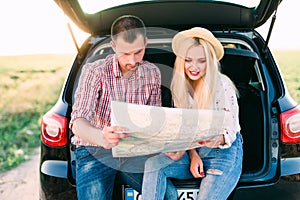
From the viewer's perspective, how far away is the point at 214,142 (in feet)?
8.39

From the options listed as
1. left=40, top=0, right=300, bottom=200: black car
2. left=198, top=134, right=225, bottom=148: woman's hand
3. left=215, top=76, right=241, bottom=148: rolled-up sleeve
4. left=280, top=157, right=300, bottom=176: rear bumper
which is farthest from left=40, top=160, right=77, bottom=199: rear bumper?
left=280, top=157, right=300, bottom=176: rear bumper

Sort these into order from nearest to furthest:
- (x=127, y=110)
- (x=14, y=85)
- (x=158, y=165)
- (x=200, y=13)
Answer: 1. (x=127, y=110)
2. (x=158, y=165)
3. (x=200, y=13)
4. (x=14, y=85)

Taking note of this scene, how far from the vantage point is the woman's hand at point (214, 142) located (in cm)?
254

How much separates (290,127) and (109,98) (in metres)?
1.02

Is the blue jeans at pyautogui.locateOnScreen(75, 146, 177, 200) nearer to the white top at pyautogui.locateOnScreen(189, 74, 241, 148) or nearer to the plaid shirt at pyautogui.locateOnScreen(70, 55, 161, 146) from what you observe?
the plaid shirt at pyautogui.locateOnScreen(70, 55, 161, 146)

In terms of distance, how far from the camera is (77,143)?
2.75 m

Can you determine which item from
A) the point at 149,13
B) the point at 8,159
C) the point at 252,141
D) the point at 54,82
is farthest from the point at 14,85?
the point at 252,141

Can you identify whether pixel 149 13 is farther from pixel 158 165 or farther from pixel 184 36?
pixel 158 165

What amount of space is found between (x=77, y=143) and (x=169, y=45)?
112 cm

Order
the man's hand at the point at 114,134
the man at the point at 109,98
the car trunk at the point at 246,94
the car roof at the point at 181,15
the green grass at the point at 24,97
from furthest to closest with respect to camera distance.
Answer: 1. the green grass at the point at 24,97
2. the car roof at the point at 181,15
3. the car trunk at the point at 246,94
4. the man at the point at 109,98
5. the man's hand at the point at 114,134

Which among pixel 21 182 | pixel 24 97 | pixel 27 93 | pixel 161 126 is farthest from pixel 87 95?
pixel 27 93

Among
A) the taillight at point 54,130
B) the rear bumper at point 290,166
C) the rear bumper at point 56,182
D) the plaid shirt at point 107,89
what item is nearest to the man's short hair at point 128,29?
the plaid shirt at point 107,89

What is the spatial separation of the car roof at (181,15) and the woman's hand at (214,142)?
3.85 ft

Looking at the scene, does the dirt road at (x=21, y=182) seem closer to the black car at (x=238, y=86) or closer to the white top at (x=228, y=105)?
the black car at (x=238, y=86)
